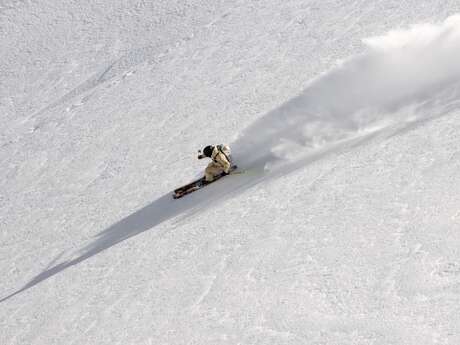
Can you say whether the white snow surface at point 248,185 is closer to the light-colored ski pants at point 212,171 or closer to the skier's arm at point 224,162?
the light-colored ski pants at point 212,171

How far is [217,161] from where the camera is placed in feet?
52.4

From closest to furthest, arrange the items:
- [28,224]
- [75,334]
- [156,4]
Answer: [75,334] < [28,224] < [156,4]

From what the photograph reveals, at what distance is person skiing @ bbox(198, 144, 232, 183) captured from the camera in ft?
52.0

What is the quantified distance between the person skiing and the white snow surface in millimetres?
318

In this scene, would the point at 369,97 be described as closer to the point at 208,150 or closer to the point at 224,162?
the point at 224,162

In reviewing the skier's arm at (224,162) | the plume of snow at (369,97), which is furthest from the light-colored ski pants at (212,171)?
the plume of snow at (369,97)

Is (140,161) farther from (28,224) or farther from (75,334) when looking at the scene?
(75,334)

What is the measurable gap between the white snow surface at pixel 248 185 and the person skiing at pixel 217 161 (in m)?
0.32

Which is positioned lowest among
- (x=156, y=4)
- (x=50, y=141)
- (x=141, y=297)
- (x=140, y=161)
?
(x=141, y=297)

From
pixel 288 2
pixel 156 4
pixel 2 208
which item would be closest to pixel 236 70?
pixel 288 2

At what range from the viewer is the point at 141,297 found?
12.9 m

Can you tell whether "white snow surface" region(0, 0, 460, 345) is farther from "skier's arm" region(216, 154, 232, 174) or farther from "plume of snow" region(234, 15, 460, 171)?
"skier's arm" region(216, 154, 232, 174)

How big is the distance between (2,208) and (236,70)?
7003 mm

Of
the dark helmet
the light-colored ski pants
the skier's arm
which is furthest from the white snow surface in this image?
the dark helmet
